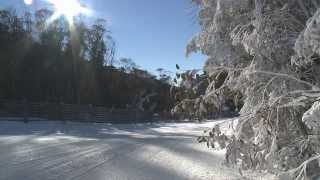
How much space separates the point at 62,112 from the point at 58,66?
11.9m

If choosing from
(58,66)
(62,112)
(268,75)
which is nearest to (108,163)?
(268,75)

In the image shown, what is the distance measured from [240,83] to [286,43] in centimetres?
112

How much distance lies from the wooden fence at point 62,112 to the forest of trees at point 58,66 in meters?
4.15

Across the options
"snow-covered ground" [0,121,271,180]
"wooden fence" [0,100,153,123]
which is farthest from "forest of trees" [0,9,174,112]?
"snow-covered ground" [0,121,271,180]

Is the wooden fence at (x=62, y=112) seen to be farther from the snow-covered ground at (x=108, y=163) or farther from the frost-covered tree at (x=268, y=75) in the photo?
the frost-covered tree at (x=268, y=75)

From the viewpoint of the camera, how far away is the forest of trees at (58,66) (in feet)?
142

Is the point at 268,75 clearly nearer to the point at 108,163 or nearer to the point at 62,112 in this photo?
the point at 108,163

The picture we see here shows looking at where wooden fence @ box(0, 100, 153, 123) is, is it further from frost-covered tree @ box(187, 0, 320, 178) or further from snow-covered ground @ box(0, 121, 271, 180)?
frost-covered tree @ box(187, 0, 320, 178)

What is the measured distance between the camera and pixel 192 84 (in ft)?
29.2

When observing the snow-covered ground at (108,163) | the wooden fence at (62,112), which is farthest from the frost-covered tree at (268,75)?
the wooden fence at (62,112)

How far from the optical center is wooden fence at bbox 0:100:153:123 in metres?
31.9

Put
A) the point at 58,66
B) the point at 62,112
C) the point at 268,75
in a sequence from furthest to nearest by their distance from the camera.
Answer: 1. the point at 58,66
2. the point at 62,112
3. the point at 268,75

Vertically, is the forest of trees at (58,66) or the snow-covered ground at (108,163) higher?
the forest of trees at (58,66)

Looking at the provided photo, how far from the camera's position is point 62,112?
3575cm
